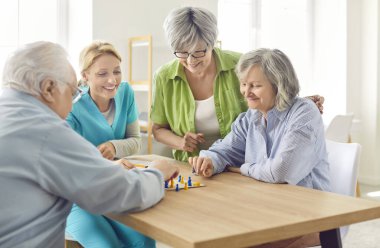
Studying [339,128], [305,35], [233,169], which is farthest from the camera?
[305,35]

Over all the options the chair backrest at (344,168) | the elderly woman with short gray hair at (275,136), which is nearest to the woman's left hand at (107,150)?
the elderly woman with short gray hair at (275,136)

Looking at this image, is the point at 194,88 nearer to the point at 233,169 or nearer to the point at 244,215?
the point at 233,169

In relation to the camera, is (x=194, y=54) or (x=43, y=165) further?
(x=194, y=54)

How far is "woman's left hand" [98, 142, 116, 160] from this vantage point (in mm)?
2199

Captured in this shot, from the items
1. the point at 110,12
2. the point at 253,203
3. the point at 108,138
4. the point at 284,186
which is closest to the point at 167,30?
the point at 108,138

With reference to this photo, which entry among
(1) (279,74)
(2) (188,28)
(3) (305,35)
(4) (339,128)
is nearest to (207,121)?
(2) (188,28)

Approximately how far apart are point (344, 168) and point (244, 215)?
804mm

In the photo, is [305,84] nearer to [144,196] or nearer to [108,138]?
[108,138]

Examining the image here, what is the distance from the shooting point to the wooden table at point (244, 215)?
1.24 metres

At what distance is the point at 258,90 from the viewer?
204cm

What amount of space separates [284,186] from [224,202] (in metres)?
0.34

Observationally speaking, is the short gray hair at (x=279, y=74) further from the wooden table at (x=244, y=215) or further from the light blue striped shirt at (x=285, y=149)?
the wooden table at (x=244, y=215)

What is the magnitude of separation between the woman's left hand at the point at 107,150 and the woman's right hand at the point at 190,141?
307 millimetres

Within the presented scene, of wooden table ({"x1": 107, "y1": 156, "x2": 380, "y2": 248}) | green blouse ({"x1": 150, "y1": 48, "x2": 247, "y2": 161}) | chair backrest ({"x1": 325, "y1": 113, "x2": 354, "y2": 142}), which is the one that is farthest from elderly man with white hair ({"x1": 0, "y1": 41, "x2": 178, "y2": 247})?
chair backrest ({"x1": 325, "y1": 113, "x2": 354, "y2": 142})
